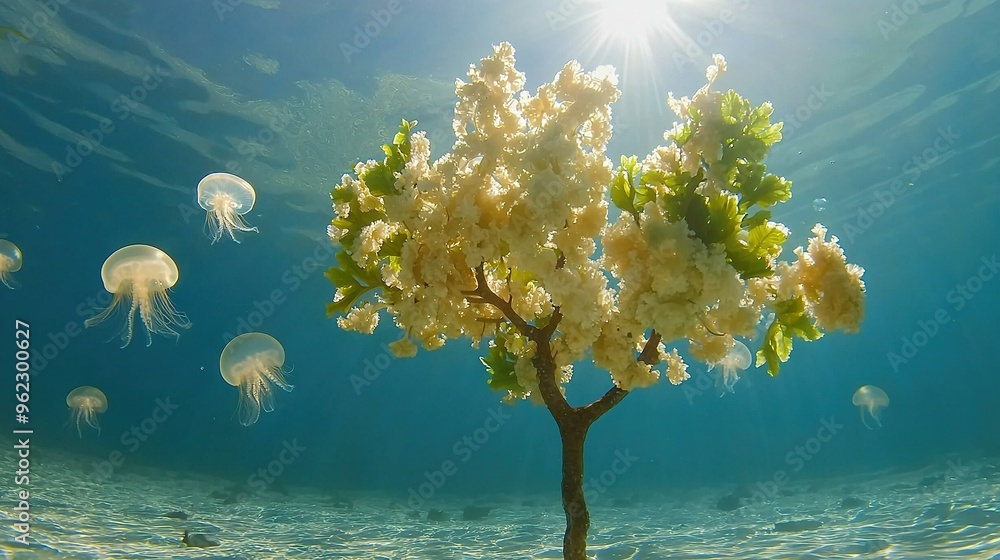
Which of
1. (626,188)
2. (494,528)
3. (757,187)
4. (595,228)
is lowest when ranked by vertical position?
(494,528)

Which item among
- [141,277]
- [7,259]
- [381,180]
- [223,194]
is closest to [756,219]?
[381,180]

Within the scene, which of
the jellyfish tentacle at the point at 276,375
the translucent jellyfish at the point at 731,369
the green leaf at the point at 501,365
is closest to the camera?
the green leaf at the point at 501,365

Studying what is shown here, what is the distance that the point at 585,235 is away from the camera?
2891 millimetres

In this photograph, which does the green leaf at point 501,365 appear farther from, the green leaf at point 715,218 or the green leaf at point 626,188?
the green leaf at point 715,218

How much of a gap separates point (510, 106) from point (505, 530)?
12049 millimetres

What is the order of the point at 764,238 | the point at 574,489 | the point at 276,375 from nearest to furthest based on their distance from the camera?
the point at 764,238 < the point at 574,489 < the point at 276,375

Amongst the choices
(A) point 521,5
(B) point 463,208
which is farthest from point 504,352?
(A) point 521,5

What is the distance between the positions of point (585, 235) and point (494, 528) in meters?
12.4

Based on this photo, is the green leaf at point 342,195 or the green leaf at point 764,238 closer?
the green leaf at point 764,238

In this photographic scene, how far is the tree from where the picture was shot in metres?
2.71

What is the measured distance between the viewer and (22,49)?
16.5 metres

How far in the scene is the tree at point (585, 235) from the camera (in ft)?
8.89

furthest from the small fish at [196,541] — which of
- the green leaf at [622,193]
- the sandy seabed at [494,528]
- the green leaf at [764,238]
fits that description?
the green leaf at [764,238]

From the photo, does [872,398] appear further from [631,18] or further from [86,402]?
[86,402]
